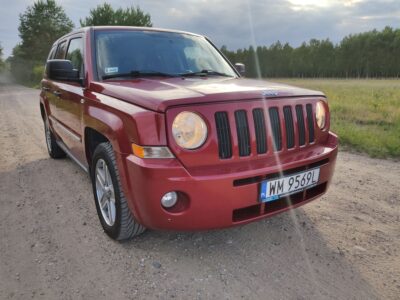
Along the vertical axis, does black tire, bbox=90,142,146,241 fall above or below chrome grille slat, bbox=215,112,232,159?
below

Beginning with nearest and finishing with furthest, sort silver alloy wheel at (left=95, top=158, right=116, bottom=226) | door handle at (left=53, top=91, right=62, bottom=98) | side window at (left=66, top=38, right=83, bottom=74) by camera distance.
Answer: silver alloy wheel at (left=95, top=158, right=116, bottom=226) → side window at (left=66, top=38, right=83, bottom=74) → door handle at (left=53, top=91, right=62, bottom=98)

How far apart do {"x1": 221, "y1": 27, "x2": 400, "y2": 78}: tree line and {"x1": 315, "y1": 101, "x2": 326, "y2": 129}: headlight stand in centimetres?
6644

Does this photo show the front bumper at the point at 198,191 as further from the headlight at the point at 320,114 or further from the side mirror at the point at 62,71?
the side mirror at the point at 62,71

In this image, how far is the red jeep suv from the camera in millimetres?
2219

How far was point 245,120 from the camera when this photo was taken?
92.1 inches

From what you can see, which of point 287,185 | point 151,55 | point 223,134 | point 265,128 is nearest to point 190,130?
point 223,134

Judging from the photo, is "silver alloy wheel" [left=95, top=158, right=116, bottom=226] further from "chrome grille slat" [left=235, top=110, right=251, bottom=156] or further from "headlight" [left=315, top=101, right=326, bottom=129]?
"headlight" [left=315, top=101, right=326, bottom=129]

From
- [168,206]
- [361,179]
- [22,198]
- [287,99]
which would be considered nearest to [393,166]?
[361,179]

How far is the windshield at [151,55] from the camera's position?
326 cm

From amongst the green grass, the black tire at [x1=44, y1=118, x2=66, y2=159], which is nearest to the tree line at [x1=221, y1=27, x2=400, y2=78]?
the green grass

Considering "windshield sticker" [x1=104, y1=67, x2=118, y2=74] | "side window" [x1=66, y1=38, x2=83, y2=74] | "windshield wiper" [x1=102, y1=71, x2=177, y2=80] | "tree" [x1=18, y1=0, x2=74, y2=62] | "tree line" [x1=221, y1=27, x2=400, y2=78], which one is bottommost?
"windshield wiper" [x1=102, y1=71, x2=177, y2=80]

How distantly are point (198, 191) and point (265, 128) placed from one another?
0.65m

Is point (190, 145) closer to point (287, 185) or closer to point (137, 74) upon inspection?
point (287, 185)

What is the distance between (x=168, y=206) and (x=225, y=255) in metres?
0.71
